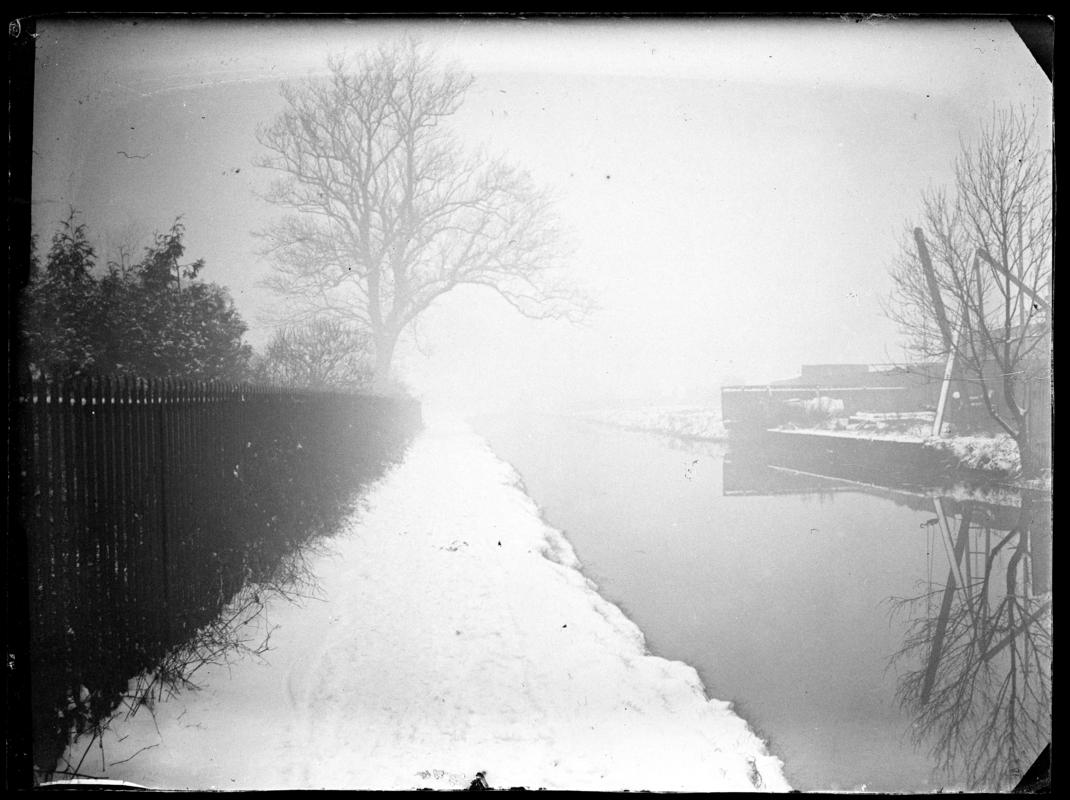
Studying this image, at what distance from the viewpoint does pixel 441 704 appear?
3.39 metres

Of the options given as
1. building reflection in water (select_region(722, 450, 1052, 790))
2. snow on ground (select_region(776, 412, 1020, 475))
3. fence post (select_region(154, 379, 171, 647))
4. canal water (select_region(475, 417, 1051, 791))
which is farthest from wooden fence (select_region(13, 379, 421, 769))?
snow on ground (select_region(776, 412, 1020, 475))

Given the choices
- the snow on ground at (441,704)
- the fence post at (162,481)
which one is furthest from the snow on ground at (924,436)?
the fence post at (162,481)

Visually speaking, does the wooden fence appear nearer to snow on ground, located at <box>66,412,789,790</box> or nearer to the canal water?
snow on ground, located at <box>66,412,789,790</box>

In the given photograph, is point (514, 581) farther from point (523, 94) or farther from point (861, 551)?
point (523, 94)

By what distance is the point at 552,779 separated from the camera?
2.96 metres

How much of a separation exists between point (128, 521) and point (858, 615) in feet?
18.9

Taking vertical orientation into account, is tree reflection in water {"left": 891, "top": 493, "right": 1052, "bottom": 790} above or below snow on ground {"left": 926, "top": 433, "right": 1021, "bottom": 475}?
below

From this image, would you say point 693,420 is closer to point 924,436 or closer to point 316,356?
point 924,436

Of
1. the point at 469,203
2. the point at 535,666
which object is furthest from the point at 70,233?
the point at 535,666

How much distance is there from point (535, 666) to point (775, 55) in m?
4.92

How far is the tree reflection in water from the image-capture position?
3387 millimetres

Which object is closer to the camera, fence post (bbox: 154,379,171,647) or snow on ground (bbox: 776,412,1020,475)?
fence post (bbox: 154,379,171,647)

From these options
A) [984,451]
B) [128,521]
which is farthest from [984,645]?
[128,521]

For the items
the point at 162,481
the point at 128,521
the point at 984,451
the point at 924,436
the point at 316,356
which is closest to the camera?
the point at 128,521
